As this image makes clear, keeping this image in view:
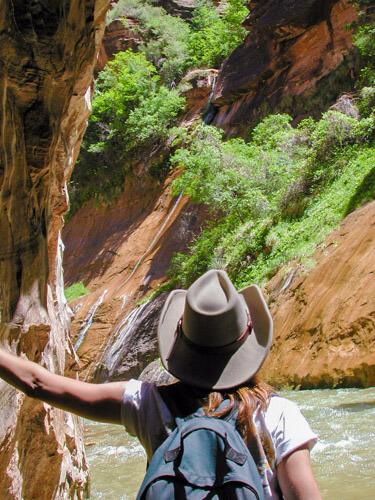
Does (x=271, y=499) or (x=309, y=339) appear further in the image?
(x=309, y=339)

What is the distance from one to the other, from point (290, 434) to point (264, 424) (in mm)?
80

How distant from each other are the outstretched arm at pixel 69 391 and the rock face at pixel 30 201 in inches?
67.8

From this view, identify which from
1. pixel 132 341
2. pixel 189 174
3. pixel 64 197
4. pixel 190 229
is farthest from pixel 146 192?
pixel 64 197

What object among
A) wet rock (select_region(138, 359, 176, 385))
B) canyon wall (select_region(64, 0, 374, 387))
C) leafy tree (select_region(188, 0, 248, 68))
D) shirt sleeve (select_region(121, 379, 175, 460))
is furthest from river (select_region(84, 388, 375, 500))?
leafy tree (select_region(188, 0, 248, 68))

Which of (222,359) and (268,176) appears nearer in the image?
(222,359)

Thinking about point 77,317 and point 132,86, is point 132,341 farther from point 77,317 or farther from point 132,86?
point 132,86

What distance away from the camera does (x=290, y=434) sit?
1529mm

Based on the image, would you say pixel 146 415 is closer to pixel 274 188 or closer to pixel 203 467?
pixel 203 467

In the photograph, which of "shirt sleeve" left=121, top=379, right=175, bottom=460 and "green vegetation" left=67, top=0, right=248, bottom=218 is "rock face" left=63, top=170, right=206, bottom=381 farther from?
"shirt sleeve" left=121, top=379, right=175, bottom=460

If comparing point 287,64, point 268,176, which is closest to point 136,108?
point 287,64

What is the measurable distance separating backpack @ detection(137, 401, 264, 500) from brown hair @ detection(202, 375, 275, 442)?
0.07 metres

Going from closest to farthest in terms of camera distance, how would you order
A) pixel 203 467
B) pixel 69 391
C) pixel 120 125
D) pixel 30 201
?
pixel 203 467, pixel 69 391, pixel 30 201, pixel 120 125

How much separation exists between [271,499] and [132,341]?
51.4 ft

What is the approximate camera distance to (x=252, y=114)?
2378 cm
